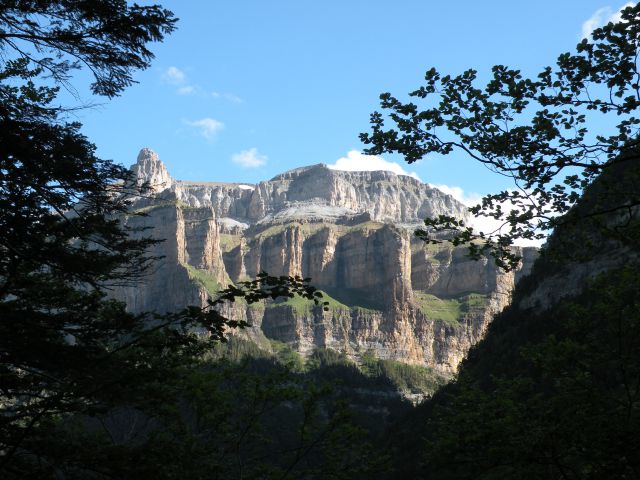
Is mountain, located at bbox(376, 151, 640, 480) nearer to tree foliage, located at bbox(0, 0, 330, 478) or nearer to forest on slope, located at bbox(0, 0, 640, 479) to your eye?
forest on slope, located at bbox(0, 0, 640, 479)

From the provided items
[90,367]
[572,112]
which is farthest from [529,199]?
[90,367]

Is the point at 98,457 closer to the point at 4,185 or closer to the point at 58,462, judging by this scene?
the point at 58,462

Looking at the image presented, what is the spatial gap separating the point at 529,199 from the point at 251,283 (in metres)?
5.06

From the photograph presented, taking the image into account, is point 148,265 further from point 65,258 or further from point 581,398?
point 581,398

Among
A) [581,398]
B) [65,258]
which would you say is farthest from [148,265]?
[581,398]

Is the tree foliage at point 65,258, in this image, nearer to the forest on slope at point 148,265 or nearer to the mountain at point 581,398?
the forest on slope at point 148,265

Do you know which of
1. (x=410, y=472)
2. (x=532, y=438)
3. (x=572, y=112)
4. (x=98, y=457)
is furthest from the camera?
(x=410, y=472)

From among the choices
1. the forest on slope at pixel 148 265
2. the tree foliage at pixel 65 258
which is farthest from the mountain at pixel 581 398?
the tree foliage at pixel 65 258

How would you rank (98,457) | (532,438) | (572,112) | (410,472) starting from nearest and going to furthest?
(572,112), (98,457), (532,438), (410,472)

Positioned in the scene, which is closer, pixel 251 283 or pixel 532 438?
pixel 251 283

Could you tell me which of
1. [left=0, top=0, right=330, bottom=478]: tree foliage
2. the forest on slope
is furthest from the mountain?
[left=0, top=0, right=330, bottom=478]: tree foliage

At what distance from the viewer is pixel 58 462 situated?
42.7 ft

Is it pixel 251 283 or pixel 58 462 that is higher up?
pixel 251 283

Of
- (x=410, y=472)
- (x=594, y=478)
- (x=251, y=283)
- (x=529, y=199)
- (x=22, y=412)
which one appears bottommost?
(x=410, y=472)
